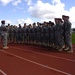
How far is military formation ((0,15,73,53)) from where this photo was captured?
1762 cm

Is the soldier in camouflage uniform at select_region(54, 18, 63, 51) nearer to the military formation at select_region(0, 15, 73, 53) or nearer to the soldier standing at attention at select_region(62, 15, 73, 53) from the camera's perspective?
the military formation at select_region(0, 15, 73, 53)

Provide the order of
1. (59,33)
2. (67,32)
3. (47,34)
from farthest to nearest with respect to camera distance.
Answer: (47,34) < (59,33) < (67,32)

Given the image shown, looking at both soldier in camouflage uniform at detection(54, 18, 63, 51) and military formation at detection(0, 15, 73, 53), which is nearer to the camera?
military formation at detection(0, 15, 73, 53)

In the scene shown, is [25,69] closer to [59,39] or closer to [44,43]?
[59,39]

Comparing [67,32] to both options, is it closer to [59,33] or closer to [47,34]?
[59,33]

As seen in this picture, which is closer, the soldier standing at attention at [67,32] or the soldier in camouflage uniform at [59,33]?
the soldier standing at attention at [67,32]

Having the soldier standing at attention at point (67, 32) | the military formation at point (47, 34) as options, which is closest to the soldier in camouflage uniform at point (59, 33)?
the military formation at point (47, 34)

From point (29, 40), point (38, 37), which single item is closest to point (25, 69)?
point (38, 37)

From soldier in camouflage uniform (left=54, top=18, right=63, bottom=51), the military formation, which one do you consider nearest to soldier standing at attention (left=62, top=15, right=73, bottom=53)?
the military formation

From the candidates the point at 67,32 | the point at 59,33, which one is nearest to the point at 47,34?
the point at 59,33

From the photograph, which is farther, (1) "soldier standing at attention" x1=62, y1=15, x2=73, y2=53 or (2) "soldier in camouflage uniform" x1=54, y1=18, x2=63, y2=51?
(2) "soldier in camouflage uniform" x1=54, y1=18, x2=63, y2=51

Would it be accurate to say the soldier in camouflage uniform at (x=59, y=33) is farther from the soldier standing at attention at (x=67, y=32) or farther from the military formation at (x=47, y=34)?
the soldier standing at attention at (x=67, y=32)

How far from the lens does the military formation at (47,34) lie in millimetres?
17625

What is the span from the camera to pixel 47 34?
22.7 meters
